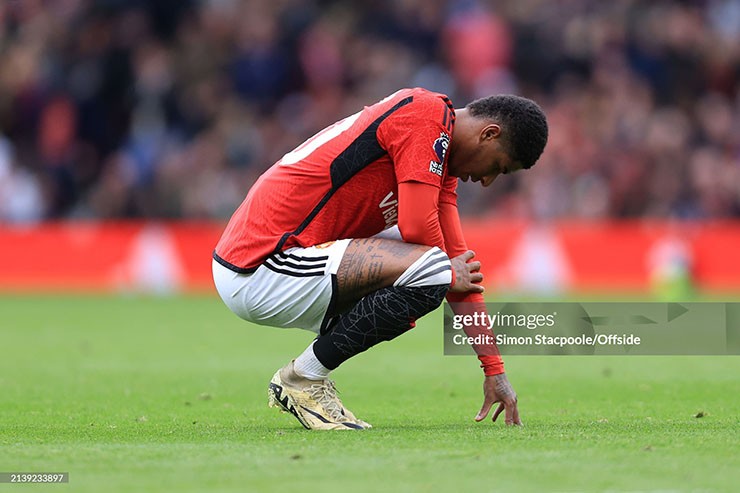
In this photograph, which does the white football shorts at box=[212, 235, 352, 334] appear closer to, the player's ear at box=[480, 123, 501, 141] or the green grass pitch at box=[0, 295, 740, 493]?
the green grass pitch at box=[0, 295, 740, 493]

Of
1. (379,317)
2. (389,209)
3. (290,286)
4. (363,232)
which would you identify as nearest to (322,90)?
(363,232)

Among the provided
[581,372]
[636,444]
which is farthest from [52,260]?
[636,444]

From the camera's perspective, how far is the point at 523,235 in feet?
59.0

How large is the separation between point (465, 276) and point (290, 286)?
2.70 ft

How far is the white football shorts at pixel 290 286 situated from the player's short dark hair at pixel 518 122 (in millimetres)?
898

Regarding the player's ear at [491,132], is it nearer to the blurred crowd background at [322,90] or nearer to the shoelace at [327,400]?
the shoelace at [327,400]

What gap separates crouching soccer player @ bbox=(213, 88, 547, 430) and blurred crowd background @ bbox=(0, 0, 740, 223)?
12494 millimetres

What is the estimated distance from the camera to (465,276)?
20.2 feet

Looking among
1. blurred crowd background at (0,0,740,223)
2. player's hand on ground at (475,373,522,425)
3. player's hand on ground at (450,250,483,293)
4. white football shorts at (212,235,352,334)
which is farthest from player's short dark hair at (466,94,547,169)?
blurred crowd background at (0,0,740,223)

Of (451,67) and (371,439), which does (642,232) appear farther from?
(371,439)

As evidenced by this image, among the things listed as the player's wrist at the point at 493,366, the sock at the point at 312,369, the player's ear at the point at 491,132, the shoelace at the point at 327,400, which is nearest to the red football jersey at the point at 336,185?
the player's ear at the point at 491,132

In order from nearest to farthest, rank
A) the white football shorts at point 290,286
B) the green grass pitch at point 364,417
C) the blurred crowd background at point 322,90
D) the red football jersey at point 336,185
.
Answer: the green grass pitch at point 364,417 < the red football jersey at point 336,185 < the white football shorts at point 290,286 < the blurred crowd background at point 322,90

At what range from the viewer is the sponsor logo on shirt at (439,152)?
5926 millimetres

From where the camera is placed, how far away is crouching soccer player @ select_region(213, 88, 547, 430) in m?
5.99
